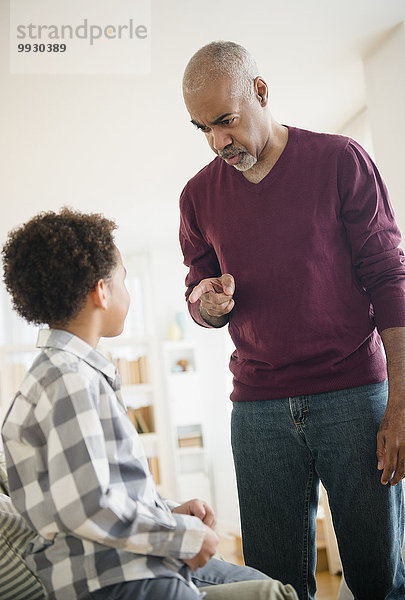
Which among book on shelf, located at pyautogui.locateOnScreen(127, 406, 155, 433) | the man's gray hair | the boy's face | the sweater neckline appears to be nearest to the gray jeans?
the boy's face

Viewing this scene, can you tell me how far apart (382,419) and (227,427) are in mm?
5468

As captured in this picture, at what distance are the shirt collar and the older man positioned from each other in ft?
0.98

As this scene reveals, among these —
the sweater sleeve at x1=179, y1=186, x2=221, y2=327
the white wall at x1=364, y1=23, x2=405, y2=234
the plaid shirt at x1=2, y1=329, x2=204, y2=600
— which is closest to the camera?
the plaid shirt at x1=2, y1=329, x2=204, y2=600

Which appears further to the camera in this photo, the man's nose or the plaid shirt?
the man's nose

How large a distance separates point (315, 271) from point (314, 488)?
48 cm

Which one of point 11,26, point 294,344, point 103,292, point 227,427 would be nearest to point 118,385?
point 103,292

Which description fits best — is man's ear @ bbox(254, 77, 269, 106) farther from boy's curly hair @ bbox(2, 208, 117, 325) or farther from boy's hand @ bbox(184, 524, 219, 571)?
boy's hand @ bbox(184, 524, 219, 571)

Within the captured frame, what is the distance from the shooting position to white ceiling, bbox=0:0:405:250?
9.29ft

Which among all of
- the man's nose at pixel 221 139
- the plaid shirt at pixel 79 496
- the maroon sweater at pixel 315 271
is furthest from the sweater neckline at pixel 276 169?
the plaid shirt at pixel 79 496

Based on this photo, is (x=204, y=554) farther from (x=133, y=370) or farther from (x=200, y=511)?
(x=133, y=370)

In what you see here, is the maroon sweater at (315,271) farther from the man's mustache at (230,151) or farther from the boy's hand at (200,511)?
the boy's hand at (200,511)

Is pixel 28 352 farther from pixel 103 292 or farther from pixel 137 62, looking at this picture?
pixel 103 292

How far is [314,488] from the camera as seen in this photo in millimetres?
1337

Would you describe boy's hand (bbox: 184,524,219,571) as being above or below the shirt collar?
below
